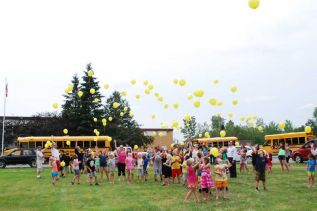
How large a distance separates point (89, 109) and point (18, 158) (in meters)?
23.5

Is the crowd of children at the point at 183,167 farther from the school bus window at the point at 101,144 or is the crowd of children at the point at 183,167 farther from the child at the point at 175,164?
the school bus window at the point at 101,144

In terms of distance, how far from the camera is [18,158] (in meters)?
30.5

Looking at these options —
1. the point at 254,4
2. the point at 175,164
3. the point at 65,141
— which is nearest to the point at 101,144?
Result: the point at 65,141

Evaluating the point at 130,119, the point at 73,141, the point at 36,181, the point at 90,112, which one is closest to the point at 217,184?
the point at 36,181

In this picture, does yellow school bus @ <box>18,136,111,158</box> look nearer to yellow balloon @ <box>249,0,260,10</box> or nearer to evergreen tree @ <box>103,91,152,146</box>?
evergreen tree @ <box>103,91,152,146</box>

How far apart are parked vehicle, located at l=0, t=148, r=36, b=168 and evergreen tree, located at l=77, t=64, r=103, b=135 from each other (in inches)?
826

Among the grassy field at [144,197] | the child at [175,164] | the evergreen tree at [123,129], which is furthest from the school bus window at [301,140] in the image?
the evergreen tree at [123,129]

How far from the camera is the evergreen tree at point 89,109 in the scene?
52438mm

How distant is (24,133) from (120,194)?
130 ft

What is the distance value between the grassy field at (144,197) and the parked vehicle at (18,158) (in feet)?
42.1

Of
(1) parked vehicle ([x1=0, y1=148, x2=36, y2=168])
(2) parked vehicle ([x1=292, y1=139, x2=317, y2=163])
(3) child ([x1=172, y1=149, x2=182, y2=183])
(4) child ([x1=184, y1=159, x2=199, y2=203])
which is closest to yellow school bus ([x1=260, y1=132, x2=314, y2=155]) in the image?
(2) parked vehicle ([x1=292, y1=139, x2=317, y2=163])

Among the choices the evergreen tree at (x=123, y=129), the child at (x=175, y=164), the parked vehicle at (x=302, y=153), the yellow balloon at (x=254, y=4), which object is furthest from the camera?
the evergreen tree at (x=123, y=129)

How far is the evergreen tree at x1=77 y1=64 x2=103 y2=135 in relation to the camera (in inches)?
2064

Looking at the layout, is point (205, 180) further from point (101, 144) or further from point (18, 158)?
point (101, 144)
